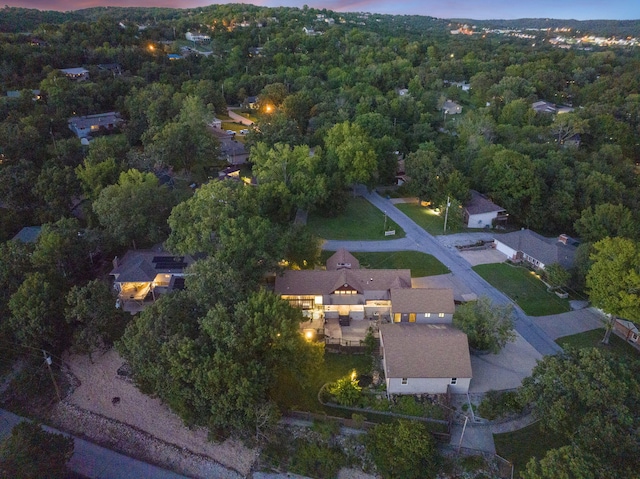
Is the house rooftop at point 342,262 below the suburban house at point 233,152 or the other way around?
below

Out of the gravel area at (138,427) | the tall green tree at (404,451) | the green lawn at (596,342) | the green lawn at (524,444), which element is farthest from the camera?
the green lawn at (596,342)

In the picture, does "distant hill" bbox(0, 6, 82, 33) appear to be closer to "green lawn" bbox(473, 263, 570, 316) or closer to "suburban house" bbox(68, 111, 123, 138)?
"suburban house" bbox(68, 111, 123, 138)

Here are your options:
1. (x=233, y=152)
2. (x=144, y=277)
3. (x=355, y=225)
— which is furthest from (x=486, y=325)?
(x=233, y=152)

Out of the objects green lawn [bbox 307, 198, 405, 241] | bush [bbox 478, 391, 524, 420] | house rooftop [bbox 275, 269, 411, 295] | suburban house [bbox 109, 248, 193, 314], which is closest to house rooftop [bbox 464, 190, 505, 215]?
green lawn [bbox 307, 198, 405, 241]

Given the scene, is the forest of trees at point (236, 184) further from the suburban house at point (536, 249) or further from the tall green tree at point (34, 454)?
the tall green tree at point (34, 454)

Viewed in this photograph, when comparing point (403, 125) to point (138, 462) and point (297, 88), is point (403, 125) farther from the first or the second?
point (138, 462)

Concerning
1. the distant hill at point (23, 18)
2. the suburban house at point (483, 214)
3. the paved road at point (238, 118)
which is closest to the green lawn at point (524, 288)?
the suburban house at point (483, 214)
